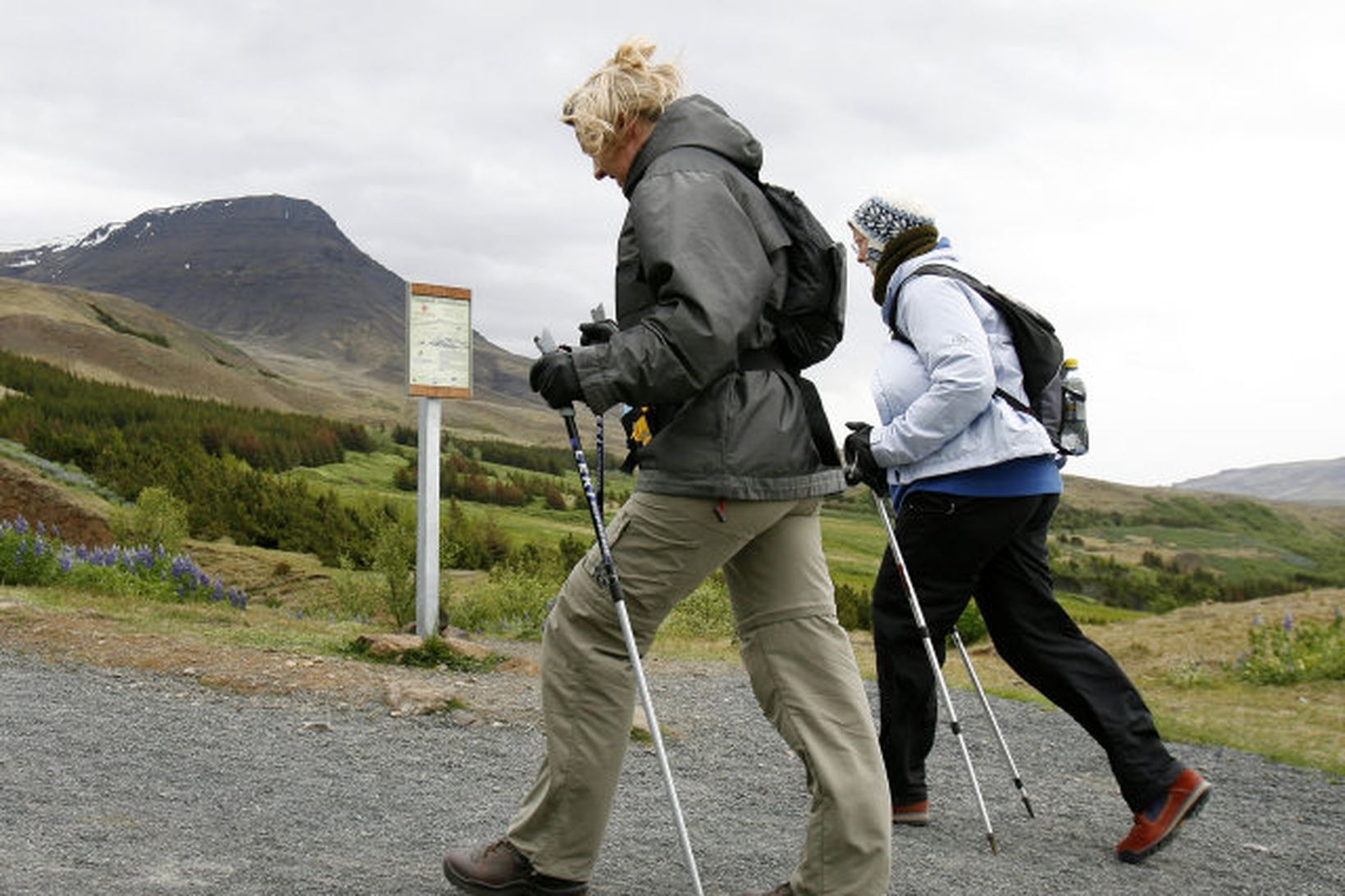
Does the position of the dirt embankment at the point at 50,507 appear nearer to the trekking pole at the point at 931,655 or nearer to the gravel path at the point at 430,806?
the gravel path at the point at 430,806

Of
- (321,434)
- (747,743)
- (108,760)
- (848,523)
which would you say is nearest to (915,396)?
(747,743)

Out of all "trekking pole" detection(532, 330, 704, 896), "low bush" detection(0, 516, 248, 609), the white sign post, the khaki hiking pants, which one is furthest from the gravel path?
"low bush" detection(0, 516, 248, 609)

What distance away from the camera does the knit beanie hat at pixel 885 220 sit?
487cm

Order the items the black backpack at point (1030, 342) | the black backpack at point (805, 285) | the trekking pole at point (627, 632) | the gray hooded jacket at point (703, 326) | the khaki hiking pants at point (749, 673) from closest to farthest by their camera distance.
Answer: the gray hooded jacket at point (703, 326)
the trekking pole at point (627, 632)
the khaki hiking pants at point (749, 673)
the black backpack at point (805, 285)
the black backpack at point (1030, 342)

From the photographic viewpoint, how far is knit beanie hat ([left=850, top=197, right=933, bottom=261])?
4.87m

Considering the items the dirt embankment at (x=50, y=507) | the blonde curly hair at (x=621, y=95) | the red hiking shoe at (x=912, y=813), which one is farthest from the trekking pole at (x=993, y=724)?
the dirt embankment at (x=50, y=507)

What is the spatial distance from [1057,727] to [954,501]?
152 inches

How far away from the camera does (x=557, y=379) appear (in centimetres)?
306

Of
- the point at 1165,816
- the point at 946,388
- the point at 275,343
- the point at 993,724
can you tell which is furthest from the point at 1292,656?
the point at 275,343

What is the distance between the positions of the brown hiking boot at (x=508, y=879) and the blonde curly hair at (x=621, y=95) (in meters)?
1.95

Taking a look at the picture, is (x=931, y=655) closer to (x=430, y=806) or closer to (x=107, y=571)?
(x=430, y=806)

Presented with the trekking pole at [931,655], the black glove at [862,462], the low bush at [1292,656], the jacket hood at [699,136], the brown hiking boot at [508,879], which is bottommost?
the low bush at [1292,656]

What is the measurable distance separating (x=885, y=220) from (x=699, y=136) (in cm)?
183

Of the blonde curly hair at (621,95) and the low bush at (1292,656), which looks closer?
the blonde curly hair at (621,95)
